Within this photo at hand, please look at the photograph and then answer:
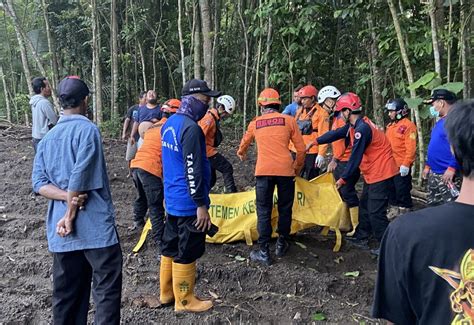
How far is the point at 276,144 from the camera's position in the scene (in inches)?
201

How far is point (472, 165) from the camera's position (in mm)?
1466

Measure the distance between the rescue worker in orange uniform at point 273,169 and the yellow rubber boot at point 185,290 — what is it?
118 centimetres

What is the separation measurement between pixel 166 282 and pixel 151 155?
5.15ft

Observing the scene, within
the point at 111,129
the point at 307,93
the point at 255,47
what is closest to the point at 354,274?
the point at 307,93

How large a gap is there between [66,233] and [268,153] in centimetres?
264

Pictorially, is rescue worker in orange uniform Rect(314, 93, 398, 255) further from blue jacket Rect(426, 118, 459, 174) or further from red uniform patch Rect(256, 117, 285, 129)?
red uniform patch Rect(256, 117, 285, 129)

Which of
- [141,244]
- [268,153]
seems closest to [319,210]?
[268,153]

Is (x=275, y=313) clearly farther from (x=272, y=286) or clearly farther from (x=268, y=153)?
(x=268, y=153)

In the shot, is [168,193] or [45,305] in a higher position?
[168,193]

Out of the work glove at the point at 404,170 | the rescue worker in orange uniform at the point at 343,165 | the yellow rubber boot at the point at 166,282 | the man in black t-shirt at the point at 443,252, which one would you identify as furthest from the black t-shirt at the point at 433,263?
the work glove at the point at 404,170

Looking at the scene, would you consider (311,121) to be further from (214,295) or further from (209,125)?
(214,295)

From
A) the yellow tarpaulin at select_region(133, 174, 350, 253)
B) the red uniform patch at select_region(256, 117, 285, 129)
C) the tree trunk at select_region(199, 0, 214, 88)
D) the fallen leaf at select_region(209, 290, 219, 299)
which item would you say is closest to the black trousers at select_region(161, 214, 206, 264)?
the fallen leaf at select_region(209, 290, 219, 299)

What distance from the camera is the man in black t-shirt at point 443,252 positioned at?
57.2 inches

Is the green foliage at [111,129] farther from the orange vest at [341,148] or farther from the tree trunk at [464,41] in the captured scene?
the tree trunk at [464,41]
